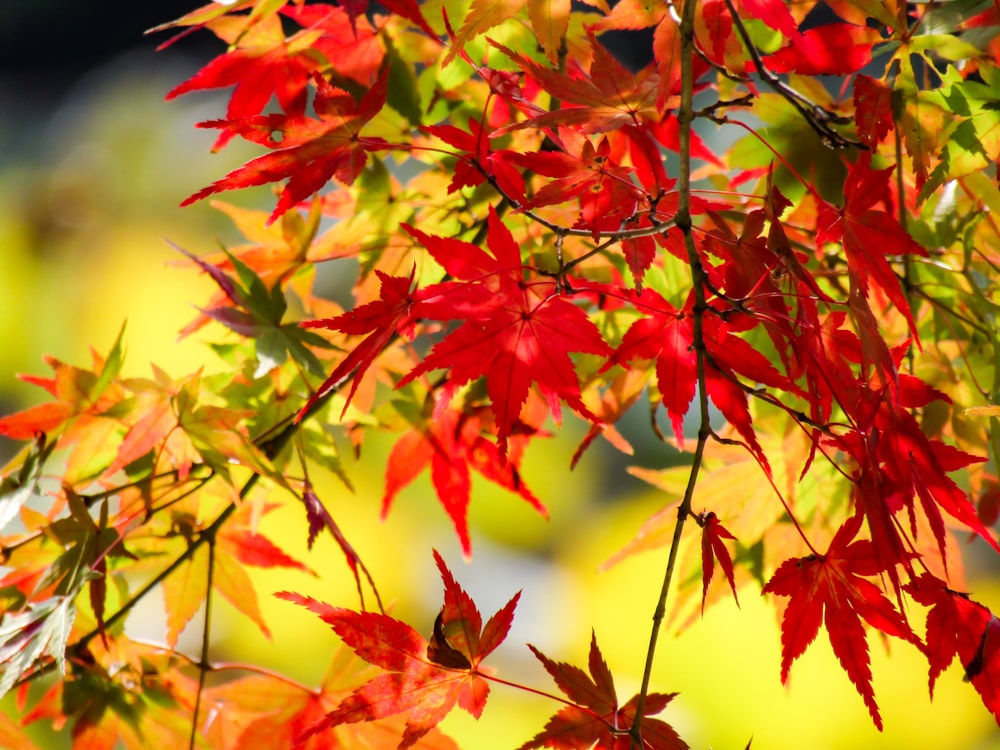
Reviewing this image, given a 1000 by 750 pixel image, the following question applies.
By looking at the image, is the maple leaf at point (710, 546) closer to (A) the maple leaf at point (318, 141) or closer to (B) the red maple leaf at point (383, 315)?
(B) the red maple leaf at point (383, 315)

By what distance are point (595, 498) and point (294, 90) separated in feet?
5.31

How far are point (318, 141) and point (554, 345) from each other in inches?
8.5

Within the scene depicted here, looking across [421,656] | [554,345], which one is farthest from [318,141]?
[421,656]

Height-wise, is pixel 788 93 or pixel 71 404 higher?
pixel 788 93

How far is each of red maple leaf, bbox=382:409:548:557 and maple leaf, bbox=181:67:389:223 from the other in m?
0.25

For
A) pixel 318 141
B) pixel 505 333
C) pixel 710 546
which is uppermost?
pixel 318 141

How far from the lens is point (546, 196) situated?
552 millimetres

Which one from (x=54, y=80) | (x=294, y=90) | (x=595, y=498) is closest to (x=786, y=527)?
(x=294, y=90)

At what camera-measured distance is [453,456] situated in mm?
776

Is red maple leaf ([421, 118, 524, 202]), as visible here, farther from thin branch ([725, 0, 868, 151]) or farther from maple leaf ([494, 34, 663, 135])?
thin branch ([725, 0, 868, 151])

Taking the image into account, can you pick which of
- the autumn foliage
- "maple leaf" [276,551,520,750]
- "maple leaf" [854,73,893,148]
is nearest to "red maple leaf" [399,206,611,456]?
the autumn foliage

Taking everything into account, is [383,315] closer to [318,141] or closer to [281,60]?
[318,141]

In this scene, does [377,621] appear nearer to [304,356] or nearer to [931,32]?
[304,356]

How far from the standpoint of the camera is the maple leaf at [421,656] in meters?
0.52
